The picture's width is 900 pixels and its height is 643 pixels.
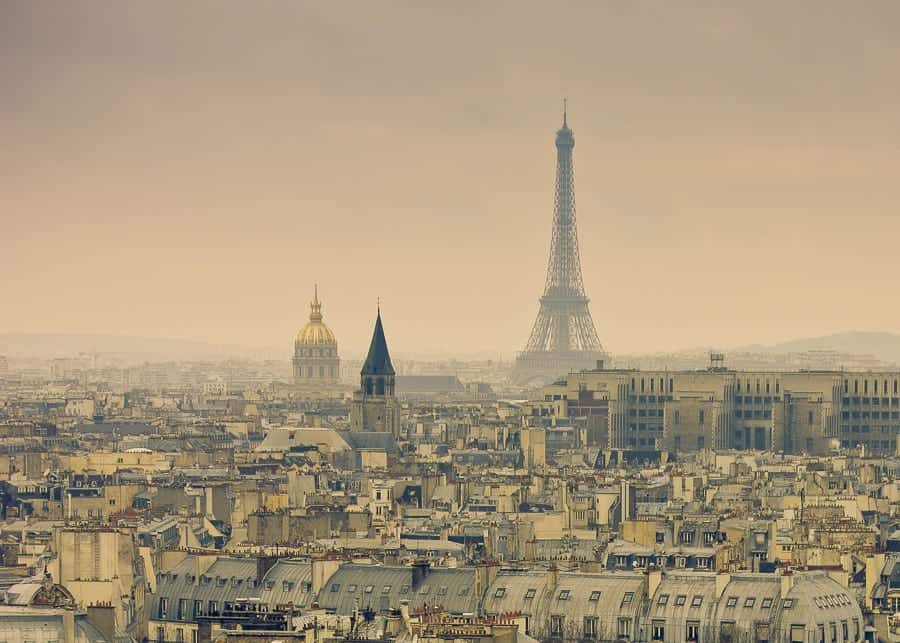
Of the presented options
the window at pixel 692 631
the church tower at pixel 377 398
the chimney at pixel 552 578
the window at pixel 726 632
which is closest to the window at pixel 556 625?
the chimney at pixel 552 578

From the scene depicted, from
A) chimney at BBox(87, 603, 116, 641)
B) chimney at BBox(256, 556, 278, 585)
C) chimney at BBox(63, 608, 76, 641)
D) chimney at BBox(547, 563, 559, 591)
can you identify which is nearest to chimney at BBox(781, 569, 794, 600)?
chimney at BBox(547, 563, 559, 591)

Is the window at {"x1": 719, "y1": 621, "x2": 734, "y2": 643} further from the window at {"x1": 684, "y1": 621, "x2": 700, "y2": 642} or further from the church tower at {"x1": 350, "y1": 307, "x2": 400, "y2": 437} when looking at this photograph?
the church tower at {"x1": 350, "y1": 307, "x2": 400, "y2": 437}

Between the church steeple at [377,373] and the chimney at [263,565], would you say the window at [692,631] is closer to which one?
the chimney at [263,565]

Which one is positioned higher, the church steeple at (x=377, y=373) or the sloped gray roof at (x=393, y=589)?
the church steeple at (x=377, y=373)

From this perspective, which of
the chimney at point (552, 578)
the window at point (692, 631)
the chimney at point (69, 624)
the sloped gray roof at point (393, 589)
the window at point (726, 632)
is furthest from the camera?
the chimney at point (552, 578)

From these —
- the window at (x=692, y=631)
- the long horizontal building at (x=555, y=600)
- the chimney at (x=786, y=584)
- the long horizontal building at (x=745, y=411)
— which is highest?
the long horizontal building at (x=745, y=411)

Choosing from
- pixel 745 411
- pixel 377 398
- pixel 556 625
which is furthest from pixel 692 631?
pixel 745 411

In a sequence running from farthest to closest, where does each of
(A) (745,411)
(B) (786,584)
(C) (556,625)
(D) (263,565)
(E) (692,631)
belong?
(A) (745,411) < (D) (263,565) < (C) (556,625) < (B) (786,584) < (E) (692,631)

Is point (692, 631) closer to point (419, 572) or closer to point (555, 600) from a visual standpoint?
point (555, 600)
